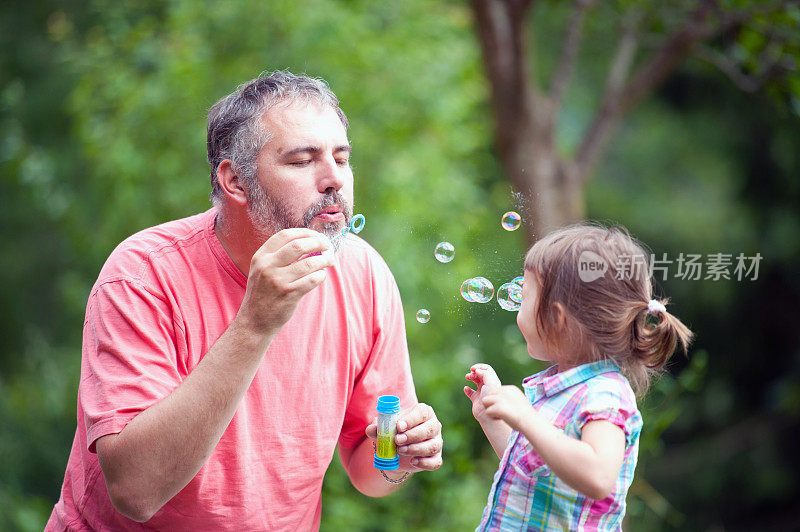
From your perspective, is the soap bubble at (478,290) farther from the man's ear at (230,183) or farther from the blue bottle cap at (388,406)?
the man's ear at (230,183)

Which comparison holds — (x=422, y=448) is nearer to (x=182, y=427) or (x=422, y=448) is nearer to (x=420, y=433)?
(x=420, y=433)

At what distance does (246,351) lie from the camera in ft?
4.91

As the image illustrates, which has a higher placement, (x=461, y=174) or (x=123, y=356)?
(x=461, y=174)

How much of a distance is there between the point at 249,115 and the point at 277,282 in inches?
20.1

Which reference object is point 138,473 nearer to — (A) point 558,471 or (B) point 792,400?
(A) point 558,471

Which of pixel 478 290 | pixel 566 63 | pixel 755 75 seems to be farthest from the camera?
pixel 566 63

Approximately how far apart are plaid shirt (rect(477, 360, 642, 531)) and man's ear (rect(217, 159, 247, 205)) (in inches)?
33.3

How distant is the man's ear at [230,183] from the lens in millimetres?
1777

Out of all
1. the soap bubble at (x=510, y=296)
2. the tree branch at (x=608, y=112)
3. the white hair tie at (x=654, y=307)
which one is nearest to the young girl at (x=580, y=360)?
the white hair tie at (x=654, y=307)

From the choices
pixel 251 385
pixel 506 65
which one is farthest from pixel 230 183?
pixel 506 65

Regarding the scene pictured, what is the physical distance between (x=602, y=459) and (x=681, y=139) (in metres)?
6.59

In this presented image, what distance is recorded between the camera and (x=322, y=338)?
75.4 inches

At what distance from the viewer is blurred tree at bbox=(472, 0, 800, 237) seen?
351 cm

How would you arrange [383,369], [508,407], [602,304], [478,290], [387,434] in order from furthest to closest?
[383,369] < [478,290] < [387,434] < [602,304] < [508,407]
